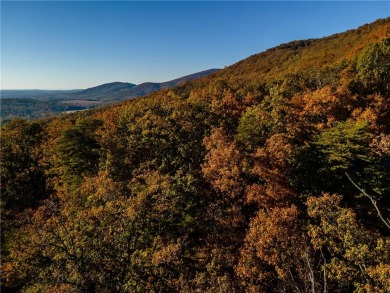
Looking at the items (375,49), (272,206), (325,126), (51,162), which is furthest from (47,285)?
(375,49)

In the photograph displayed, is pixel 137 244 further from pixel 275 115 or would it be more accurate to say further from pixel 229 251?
pixel 275 115

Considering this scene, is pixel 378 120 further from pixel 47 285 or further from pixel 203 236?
pixel 47 285

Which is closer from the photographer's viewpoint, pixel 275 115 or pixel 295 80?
pixel 275 115

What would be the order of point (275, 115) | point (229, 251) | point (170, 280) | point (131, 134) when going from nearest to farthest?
point (170, 280) → point (229, 251) → point (275, 115) → point (131, 134)

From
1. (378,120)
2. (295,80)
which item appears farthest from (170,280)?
(295,80)

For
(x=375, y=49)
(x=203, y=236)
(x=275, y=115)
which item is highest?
(x=375, y=49)

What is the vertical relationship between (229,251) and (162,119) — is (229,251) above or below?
below

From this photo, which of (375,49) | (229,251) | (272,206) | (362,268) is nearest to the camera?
(362,268)
